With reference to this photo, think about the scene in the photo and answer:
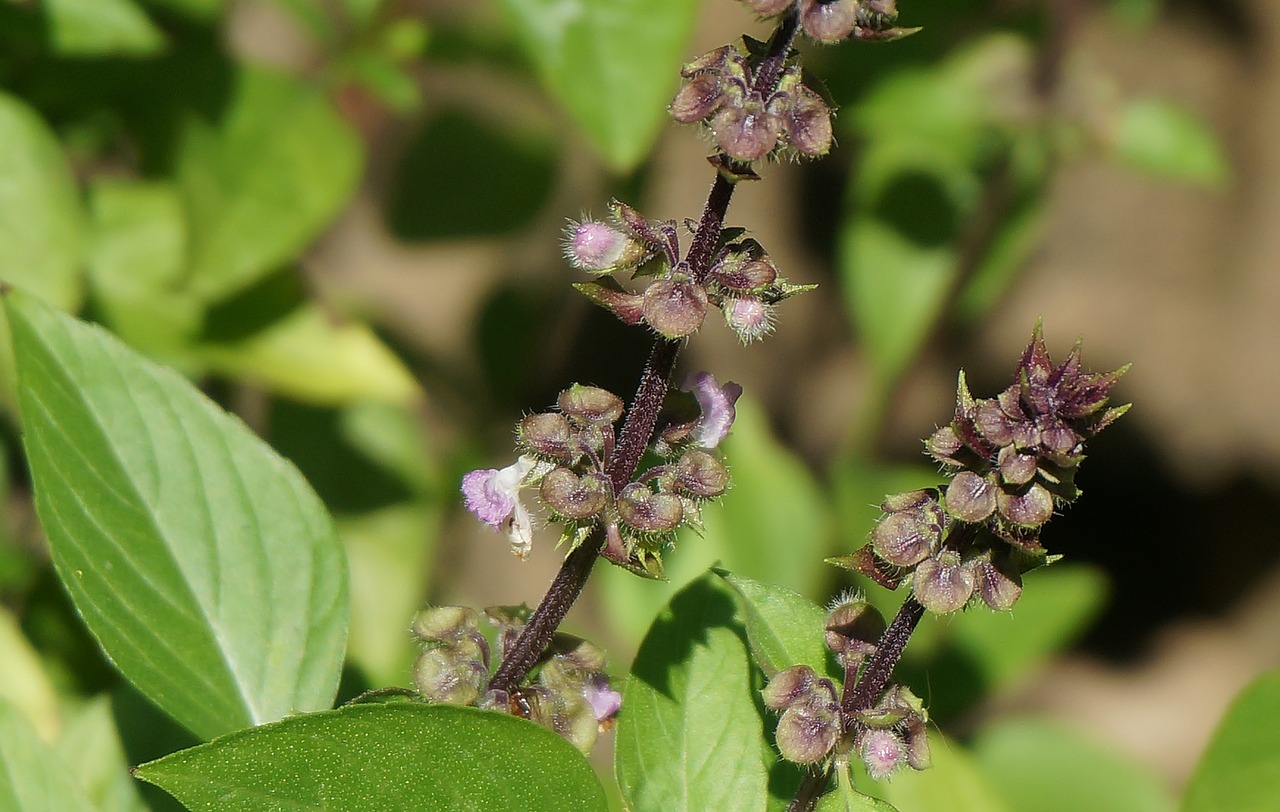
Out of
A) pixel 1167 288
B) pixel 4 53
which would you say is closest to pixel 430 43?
pixel 4 53

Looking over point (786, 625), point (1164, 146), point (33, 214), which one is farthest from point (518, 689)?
point (1164, 146)

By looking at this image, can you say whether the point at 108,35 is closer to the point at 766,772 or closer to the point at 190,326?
the point at 190,326

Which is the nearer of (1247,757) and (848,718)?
(848,718)

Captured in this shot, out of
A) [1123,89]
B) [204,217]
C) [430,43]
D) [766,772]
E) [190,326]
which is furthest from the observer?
[1123,89]

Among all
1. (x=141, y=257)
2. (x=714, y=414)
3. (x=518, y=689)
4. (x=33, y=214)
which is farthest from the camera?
(x=141, y=257)

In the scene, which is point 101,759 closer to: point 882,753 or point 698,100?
point 882,753

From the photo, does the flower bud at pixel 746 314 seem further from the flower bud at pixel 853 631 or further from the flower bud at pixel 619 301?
the flower bud at pixel 853 631

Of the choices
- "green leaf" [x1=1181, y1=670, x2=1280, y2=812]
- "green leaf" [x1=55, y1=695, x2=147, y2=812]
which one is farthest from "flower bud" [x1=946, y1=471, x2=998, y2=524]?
"green leaf" [x1=55, y1=695, x2=147, y2=812]

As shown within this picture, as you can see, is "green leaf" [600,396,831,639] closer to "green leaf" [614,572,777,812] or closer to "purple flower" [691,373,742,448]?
"green leaf" [614,572,777,812]
